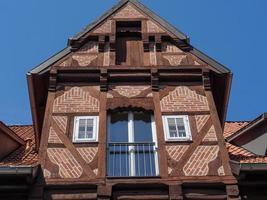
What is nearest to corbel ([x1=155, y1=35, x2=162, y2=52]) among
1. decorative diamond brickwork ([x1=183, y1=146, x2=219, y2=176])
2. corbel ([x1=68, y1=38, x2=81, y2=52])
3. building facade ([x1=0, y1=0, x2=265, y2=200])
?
building facade ([x1=0, y1=0, x2=265, y2=200])

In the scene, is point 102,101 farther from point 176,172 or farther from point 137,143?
point 176,172

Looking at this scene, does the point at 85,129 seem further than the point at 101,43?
No

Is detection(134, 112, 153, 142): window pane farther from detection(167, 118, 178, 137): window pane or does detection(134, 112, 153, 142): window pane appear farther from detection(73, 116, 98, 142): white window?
detection(73, 116, 98, 142): white window

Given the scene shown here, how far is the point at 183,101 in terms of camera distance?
1217cm

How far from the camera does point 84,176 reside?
10.1 m

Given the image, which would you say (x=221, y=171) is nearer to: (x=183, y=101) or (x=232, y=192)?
(x=232, y=192)

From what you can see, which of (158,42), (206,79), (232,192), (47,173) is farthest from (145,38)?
(232,192)

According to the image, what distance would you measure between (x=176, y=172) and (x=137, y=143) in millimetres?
1202

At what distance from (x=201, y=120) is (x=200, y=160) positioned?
1363 mm

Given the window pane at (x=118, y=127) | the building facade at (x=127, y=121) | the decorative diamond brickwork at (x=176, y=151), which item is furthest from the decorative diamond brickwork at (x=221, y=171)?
the window pane at (x=118, y=127)

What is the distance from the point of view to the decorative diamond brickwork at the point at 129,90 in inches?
489

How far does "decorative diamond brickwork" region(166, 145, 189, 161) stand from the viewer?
10657 millimetres

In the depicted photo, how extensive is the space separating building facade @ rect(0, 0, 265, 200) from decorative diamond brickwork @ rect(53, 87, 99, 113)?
0.08 ft

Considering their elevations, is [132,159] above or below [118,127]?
below
